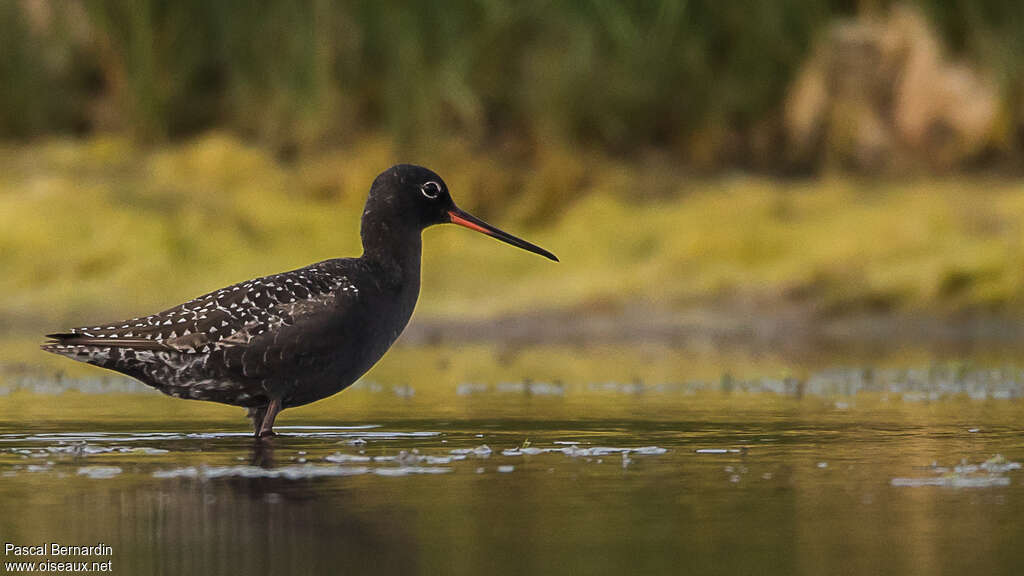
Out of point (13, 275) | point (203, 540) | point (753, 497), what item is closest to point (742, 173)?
point (13, 275)

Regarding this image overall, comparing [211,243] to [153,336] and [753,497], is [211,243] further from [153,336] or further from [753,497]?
[753,497]

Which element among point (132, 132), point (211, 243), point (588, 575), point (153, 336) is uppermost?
point (132, 132)

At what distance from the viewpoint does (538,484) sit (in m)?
7.65

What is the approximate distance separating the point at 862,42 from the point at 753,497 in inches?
544

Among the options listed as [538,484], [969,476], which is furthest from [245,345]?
[969,476]

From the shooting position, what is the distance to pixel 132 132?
21828 millimetres

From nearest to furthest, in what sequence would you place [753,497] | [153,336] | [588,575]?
[588,575] < [753,497] < [153,336]

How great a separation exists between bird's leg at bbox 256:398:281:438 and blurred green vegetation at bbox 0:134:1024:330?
8.66 meters

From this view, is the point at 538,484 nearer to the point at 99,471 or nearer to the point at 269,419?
the point at 99,471

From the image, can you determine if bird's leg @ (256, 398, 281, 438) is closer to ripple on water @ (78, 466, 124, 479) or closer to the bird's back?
the bird's back

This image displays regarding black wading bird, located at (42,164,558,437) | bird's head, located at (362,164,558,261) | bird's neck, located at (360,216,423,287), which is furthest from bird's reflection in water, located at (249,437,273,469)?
bird's head, located at (362,164,558,261)

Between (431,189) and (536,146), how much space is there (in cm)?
1068

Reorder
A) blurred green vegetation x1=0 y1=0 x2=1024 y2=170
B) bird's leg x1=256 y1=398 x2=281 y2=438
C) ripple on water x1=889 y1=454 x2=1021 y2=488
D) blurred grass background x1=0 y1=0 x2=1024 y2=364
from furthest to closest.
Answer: blurred green vegetation x1=0 y1=0 x2=1024 y2=170, blurred grass background x1=0 y1=0 x2=1024 y2=364, bird's leg x1=256 y1=398 x2=281 y2=438, ripple on water x1=889 y1=454 x2=1021 y2=488

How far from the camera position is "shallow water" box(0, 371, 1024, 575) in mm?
6004
